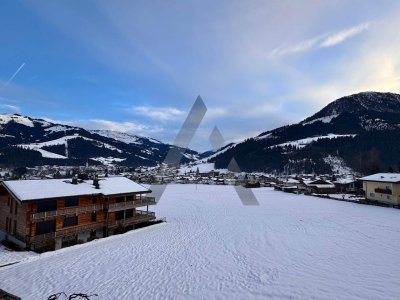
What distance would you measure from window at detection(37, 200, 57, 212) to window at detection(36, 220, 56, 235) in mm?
1264

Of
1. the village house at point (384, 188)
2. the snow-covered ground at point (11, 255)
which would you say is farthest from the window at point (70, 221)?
the village house at point (384, 188)

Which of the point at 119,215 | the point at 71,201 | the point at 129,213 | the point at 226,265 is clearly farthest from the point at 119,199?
the point at 226,265

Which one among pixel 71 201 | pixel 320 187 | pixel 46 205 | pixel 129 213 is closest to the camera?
pixel 46 205

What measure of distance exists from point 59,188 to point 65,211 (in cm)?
291

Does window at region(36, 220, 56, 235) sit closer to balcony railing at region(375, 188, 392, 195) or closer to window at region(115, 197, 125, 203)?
window at region(115, 197, 125, 203)

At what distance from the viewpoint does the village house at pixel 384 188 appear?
1987 inches

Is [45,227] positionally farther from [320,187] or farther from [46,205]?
[320,187]

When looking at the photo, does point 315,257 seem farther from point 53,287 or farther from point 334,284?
point 53,287

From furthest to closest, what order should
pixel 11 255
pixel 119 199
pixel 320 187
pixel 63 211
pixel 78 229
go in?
pixel 320 187, pixel 119 199, pixel 78 229, pixel 63 211, pixel 11 255

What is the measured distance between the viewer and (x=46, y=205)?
1064 inches

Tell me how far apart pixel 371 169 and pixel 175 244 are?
288ft

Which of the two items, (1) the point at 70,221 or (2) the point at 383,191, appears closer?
(1) the point at 70,221

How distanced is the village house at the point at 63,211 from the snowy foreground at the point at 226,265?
2512mm

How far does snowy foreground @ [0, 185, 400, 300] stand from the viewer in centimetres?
1591
